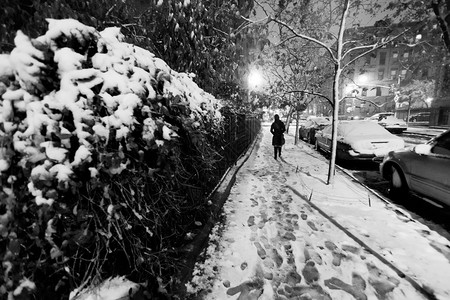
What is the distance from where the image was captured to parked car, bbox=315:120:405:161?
7.44 m

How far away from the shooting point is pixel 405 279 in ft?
7.97

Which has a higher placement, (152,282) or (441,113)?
(441,113)

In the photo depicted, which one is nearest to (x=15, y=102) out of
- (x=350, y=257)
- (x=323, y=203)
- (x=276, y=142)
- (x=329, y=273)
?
(x=329, y=273)

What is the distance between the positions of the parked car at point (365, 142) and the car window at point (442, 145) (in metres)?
3.15

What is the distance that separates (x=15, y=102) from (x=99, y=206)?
0.69 m

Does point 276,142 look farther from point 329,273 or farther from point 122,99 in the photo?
point 122,99

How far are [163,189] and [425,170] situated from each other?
4.71 m

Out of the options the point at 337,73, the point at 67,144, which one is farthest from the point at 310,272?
the point at 337,73

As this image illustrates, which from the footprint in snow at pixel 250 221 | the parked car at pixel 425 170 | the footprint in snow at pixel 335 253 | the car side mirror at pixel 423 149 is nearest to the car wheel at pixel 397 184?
the parked car at pixel 425 170

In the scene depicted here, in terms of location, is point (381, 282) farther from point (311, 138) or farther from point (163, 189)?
point (311, 138)

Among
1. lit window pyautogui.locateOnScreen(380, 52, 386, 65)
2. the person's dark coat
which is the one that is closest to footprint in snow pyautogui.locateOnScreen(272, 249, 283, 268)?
the person's dark coat

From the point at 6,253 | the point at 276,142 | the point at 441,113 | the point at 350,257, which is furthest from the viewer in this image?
the point at 441,113

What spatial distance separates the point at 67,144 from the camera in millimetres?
1206

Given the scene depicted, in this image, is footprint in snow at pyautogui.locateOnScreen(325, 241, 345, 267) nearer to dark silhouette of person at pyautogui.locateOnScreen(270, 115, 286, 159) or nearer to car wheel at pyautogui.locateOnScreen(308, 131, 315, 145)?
dark silhouette of person at pyautogui.locateOnScreen(270, 115, 286, 159)
